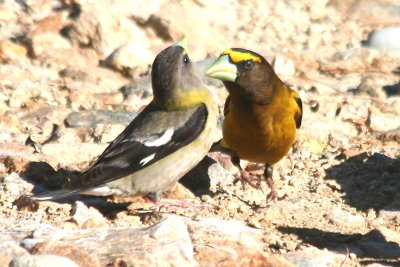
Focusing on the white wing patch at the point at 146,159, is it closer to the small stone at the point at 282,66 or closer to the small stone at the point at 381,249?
the small stone at the point at 381,249

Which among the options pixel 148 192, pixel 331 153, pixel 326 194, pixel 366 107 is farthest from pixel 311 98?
pixel 148 192

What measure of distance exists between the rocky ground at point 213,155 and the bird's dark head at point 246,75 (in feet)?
2.31

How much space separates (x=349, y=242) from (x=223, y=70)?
177cm

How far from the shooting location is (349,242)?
7117mm

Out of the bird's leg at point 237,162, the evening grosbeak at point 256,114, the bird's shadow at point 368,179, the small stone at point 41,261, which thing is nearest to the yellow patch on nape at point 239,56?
the evening grosbeak at point 256,114

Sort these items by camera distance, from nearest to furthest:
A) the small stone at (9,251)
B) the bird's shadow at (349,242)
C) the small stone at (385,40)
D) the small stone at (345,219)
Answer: the small stone at (9,251)
the bird's shadow at (349,242)
the small stone at (345,219)
the small stone at (385,40)

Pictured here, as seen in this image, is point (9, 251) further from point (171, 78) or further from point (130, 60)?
point (130, 60)

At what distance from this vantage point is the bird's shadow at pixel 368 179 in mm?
8156

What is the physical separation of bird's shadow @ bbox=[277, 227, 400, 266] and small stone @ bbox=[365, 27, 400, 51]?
508 cm

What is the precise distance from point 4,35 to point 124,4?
1465 mm

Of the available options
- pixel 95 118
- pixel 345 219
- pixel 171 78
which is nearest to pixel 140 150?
pixel 171 78

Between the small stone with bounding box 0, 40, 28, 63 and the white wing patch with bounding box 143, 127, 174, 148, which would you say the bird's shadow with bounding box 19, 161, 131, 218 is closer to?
the white wing patch with bounding box 143, 127, 174, 148

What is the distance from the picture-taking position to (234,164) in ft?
28.6

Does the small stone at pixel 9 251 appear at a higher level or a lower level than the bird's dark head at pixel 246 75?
lower
